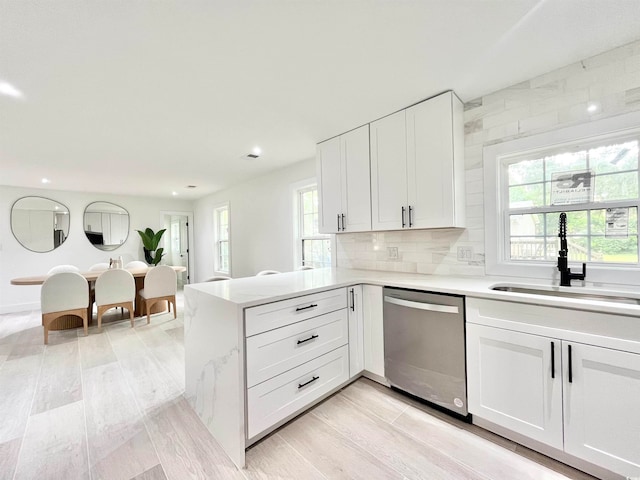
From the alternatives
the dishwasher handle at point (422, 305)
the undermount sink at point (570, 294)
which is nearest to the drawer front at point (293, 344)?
the dishwasher handle at point (422, 305)

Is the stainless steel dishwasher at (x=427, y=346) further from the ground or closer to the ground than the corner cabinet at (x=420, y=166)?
closer to the ground

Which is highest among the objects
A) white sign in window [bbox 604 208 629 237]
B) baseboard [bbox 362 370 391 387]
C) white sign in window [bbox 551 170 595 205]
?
white sign in window [bbox 551 170 595 205]

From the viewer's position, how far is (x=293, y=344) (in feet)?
5.60

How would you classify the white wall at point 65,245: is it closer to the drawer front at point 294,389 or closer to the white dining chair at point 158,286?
the white dining chair at point 158,286

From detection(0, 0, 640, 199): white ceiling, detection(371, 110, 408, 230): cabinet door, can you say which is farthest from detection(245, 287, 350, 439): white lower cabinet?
detection(0, 0, 640, 199): white ceiling

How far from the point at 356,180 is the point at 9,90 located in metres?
2.67

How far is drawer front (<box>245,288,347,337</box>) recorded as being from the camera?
149 centimetres

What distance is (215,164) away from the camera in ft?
12.8

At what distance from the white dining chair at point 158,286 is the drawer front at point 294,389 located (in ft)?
10.6

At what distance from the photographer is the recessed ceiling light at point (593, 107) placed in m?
1.69

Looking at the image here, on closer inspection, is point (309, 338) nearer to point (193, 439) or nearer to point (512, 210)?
point (193, 439)

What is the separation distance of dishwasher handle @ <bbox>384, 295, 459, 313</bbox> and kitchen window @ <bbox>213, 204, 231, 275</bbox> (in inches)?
181

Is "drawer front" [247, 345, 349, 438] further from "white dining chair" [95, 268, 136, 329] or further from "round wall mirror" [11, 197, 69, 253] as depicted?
"round wall mirror" [11, 197, 69, 253]

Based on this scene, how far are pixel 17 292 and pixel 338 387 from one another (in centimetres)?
631
